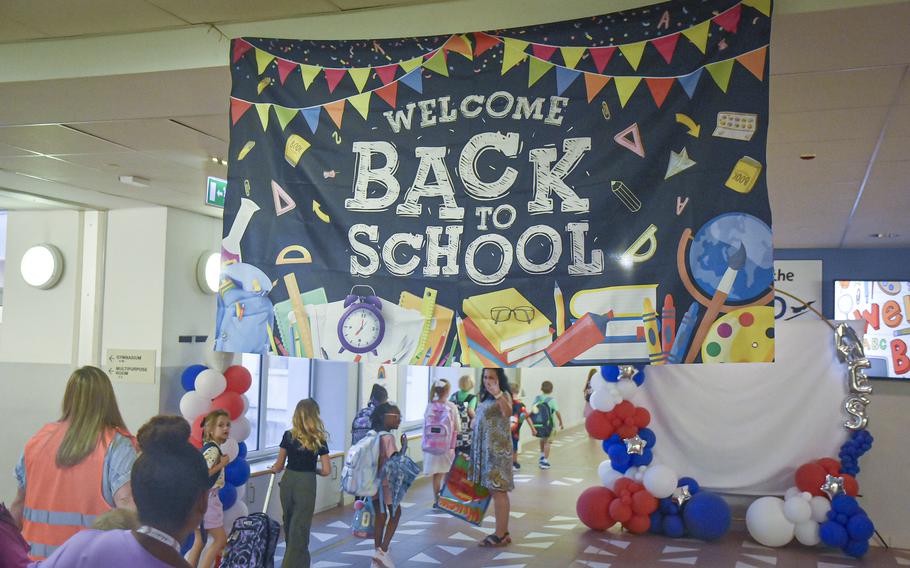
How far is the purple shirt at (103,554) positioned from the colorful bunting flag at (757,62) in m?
2.38

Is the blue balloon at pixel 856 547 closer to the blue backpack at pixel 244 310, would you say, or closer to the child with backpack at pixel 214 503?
the child with backpack at pixel 214 503

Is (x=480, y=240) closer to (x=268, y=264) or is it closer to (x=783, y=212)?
(x=268, y=264)

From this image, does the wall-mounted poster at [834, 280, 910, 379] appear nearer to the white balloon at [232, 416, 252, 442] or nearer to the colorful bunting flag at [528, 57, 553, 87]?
the white balloon at [232, 416, 252, 442]

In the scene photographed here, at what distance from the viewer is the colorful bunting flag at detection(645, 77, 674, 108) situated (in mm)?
2873

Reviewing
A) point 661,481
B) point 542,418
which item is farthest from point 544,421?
point 661,481

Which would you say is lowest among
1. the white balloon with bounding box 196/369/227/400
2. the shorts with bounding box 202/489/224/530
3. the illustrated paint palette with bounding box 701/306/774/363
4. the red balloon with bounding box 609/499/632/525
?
the red balloon with bounding box 609/499/632/525

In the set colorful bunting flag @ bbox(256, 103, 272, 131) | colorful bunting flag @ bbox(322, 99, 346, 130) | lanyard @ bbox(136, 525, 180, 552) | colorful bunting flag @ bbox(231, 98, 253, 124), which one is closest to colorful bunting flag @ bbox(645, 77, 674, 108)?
Result: colorful bunting flag @ bbox(322, 99, 346, 130)

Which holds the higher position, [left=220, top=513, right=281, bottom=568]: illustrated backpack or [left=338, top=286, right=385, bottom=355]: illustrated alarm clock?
[left=338, top=286, right=385, bottom=355]: illustrated alarm clock

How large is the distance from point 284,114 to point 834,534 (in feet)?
20.4

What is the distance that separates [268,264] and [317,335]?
367mm

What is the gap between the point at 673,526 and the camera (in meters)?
7.70

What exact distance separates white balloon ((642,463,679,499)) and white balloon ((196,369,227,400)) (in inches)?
161

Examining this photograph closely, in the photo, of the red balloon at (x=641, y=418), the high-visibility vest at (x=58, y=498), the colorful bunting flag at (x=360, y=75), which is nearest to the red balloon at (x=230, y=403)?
the red balloon at (x=641, y=418)

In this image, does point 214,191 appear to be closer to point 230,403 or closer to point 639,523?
point 230,403
